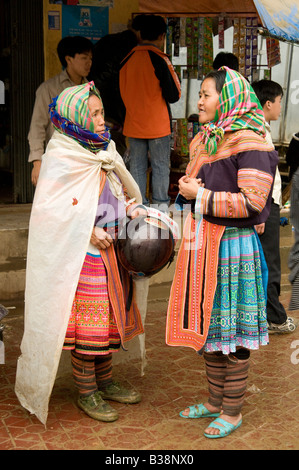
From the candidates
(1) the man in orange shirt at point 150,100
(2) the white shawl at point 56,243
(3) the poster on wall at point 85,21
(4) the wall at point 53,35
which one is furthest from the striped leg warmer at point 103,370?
(3) the poster on wall at point 85,21

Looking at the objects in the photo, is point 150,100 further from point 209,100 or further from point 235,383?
point 235,383

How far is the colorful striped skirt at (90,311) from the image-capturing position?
367 cm

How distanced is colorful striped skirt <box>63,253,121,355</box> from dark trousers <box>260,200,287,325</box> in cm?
189

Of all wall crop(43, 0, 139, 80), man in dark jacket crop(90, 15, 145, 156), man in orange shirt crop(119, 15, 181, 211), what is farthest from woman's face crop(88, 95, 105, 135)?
wall crop(43, 0, 139, 80)

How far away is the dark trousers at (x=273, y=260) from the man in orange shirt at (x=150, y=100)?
1341 millimetres

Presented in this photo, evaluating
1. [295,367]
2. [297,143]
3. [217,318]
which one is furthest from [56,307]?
[297,143]

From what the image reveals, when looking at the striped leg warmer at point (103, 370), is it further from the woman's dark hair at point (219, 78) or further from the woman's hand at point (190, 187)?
the woman's dark hair at point (219, 78)

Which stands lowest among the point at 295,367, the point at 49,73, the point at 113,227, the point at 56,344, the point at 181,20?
the point at 295,367

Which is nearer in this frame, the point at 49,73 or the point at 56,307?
the point at 56,307

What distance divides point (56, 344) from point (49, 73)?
13.1 ft

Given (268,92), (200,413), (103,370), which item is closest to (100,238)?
(103,370)

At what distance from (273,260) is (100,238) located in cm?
214

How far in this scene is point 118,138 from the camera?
7.14m

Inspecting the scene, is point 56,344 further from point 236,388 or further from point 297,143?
point 297,143
